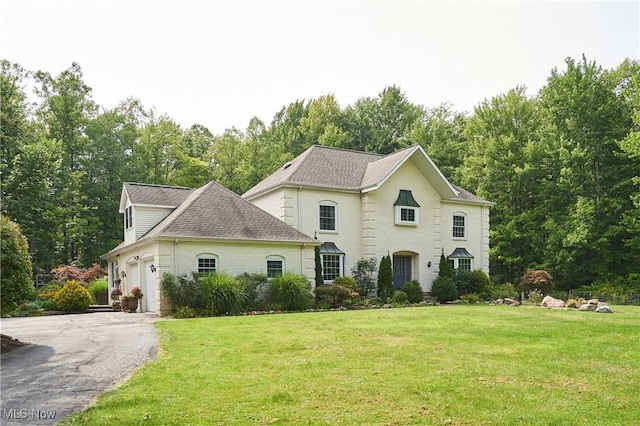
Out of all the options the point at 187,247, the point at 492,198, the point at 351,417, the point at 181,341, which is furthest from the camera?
the point at 492,198

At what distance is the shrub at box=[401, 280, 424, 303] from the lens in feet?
87.4

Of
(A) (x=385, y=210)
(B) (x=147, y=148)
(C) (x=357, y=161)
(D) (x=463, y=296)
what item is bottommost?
(D) (x=463, y=296)

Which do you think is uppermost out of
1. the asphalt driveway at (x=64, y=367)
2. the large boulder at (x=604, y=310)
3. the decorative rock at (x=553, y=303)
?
the asphalt driveway at (x=64, y=367)

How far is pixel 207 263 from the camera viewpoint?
21.4 metres

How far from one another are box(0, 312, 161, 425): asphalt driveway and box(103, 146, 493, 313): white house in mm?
6673

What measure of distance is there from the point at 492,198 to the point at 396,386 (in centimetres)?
3341

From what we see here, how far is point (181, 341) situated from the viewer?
38.4 feet

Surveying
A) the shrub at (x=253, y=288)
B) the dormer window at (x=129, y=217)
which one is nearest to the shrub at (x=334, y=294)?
the shrub at (x=253, y=288)

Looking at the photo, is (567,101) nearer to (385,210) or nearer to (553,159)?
(553,159)

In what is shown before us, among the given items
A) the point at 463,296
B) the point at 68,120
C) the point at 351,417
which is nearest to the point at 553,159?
the point at 463,296

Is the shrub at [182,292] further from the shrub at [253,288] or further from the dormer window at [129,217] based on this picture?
the dormer window at [129,217]

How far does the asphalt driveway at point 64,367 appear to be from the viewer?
6.63 metres

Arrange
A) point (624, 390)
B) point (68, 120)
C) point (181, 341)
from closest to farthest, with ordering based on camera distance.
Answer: point (624, 390), point (181, 341), point (68, 120)

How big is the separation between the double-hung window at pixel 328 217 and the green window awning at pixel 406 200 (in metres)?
3.67
